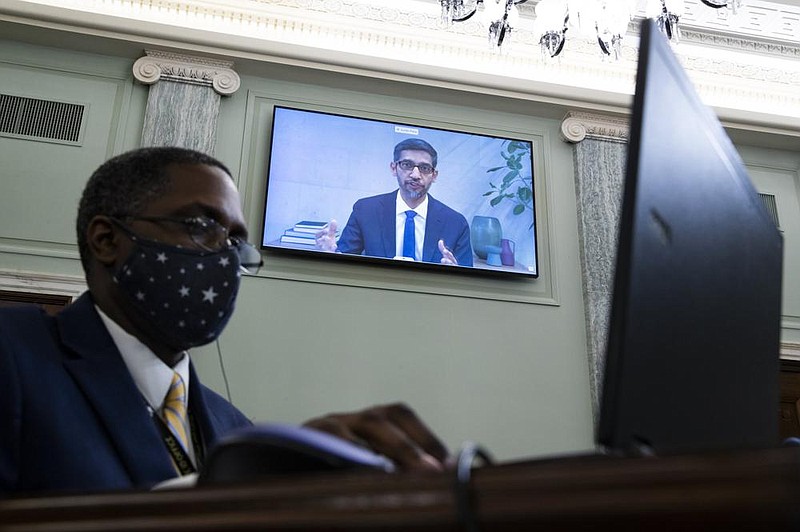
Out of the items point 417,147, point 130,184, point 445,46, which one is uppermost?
point 445,46

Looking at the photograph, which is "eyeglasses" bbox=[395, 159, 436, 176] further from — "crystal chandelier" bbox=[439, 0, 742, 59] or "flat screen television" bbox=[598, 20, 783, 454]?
"flat screen television" bbox=[598, 20, 783, 454]

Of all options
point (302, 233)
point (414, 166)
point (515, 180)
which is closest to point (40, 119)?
point (302, 233)

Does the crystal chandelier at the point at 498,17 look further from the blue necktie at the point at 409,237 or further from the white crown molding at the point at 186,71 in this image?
the white crown molding at the point at 186,71

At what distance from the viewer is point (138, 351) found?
4.76 ft

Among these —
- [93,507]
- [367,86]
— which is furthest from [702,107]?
[367,86]

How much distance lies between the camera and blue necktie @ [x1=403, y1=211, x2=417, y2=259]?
15.5 ft

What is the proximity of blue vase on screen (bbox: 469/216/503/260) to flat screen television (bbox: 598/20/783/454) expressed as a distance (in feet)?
12.7

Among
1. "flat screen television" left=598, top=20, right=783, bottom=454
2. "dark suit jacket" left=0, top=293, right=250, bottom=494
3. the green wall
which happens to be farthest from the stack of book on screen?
"flat screen television" left=598, top=20, right=783, bottom=454

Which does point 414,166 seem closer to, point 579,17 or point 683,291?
point 579,17

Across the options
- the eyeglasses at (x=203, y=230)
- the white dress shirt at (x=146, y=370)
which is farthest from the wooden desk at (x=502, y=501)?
the eyeglasses at (x=203, y=230)

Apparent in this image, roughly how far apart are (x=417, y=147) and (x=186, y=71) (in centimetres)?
154

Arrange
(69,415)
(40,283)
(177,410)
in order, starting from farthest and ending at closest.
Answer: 1. (40,283)
2. (177,410)
3. (69,415)

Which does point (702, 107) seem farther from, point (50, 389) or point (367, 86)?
point (367, 86)

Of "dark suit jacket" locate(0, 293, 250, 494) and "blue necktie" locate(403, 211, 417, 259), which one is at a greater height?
"blue necktie" locate(403, 211, 417, 259)
